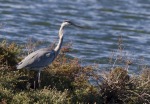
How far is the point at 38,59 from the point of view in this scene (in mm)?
10867

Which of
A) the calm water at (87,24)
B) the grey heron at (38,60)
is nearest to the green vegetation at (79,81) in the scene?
the grey heron at (38,60)

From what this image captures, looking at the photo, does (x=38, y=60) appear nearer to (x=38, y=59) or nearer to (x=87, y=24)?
Answer: (x=38, y=59)

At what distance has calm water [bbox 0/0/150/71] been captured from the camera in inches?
773

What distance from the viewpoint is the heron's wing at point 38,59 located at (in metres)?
10.7

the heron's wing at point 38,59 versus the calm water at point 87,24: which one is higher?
the heron's wing at point 38,59

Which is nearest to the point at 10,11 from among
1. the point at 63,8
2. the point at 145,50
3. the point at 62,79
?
the point at 63,8

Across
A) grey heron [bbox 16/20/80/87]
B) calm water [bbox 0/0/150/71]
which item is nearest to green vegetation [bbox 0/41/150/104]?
grey heron [bbox 16/20/80/87]

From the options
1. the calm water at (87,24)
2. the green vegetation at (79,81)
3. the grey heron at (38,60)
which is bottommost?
the calm water at (87,24)

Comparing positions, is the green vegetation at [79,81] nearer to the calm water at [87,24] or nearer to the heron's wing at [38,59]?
the heron's wing at [38,59]

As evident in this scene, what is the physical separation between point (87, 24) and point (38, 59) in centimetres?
1325

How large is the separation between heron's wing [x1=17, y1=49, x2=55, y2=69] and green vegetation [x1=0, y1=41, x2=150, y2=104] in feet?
0.81

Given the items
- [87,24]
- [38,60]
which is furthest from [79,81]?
[87,24]

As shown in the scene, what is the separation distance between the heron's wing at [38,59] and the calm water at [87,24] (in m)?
5.30

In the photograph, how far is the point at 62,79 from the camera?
1125cm
